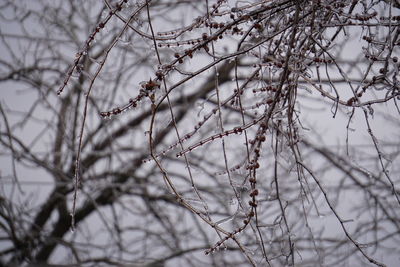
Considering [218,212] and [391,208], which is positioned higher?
[218,212]

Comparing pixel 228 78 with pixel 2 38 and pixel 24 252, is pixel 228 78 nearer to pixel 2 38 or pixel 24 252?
pixel 2 38

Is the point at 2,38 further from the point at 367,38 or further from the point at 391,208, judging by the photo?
the point at 391,208

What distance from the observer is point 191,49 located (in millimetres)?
1070

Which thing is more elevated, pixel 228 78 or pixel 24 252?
pixel 228 78

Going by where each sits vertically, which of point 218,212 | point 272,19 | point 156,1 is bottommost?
point 272,19

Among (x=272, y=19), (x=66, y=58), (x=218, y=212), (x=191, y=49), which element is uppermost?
(x=66, y=58)

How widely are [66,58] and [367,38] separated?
4024 millimetres

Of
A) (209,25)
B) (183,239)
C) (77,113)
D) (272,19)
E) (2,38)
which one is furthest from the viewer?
(183,239)

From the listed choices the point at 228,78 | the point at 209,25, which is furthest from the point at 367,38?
the point at 228,78

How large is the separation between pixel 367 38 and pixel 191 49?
632 mm

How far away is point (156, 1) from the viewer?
4660 mm

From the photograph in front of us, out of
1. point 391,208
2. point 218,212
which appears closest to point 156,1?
point 218,212

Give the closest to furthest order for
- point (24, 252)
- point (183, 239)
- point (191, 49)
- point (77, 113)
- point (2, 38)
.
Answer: point (191, 49), point (24, 252), point (2, 38), point (77, 113), point (183, 239)

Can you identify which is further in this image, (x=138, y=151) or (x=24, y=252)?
(x=138, y=151)
